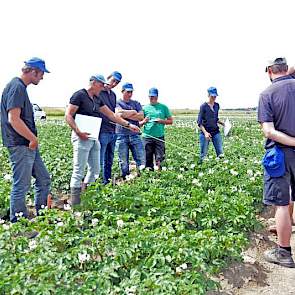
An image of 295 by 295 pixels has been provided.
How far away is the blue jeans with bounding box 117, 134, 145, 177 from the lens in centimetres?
712

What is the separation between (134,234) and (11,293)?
42.3 inches

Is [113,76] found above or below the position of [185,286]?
above

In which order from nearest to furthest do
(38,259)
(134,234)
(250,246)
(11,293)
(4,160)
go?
(11,293) → (38,259) → (134,234) → (250,246) → (4,160)

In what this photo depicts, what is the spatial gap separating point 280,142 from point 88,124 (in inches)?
95.6

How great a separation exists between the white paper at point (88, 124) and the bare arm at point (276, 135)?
7.37 feet

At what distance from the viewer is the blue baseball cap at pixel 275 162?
3.88 m

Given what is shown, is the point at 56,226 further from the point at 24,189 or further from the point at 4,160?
the point at 4,160

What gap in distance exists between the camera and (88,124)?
533 cm

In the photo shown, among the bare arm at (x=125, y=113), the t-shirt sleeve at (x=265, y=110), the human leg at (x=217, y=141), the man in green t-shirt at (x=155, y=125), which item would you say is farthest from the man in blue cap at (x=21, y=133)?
the human leg at (x=217, y=141)

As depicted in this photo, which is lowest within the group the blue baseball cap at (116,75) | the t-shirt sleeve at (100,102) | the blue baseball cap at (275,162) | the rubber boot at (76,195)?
the rubber boot at (76,195)

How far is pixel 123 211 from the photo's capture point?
444 centimetres

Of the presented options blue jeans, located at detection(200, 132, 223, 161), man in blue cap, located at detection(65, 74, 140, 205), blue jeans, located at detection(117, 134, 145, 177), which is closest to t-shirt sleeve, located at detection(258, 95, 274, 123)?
man in blue cap, located at detection(65, 74, 140, 205)

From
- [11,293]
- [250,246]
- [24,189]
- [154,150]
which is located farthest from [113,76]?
[11,293]

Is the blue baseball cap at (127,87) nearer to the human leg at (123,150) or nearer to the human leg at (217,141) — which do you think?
the human leg at (123,150)
